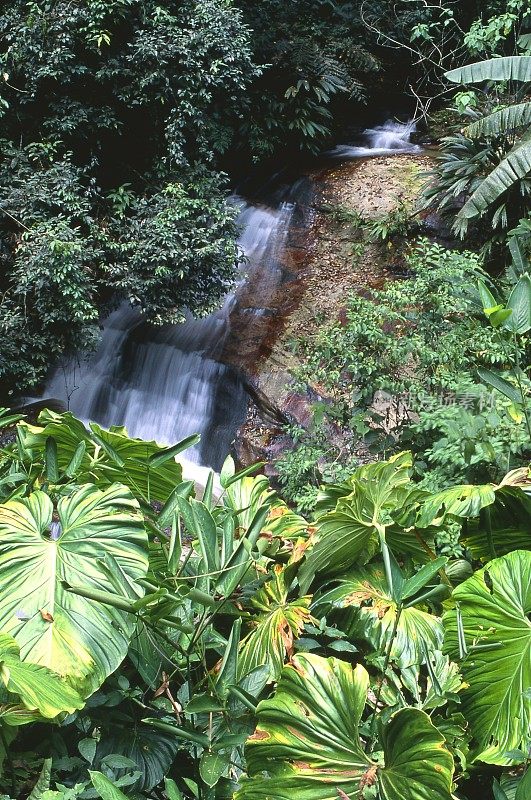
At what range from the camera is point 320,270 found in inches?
361

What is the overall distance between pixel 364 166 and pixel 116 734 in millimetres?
9850

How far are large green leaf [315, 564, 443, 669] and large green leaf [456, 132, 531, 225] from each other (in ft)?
Answer: 21.9

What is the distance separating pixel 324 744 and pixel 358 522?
611 millimetres

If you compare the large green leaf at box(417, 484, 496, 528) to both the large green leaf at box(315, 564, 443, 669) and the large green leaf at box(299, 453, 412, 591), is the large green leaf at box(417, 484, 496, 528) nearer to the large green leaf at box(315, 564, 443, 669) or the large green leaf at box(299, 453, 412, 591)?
the large green leaf at box(299, 453, 412, 591)

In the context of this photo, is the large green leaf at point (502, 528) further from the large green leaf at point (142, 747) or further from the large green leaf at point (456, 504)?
the large green leaf at point (142, 747)

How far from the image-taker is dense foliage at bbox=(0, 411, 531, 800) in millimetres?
1347

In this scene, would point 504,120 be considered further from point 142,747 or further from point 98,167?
point 142,747

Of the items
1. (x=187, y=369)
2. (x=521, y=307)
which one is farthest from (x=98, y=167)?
(x=521, y=307)

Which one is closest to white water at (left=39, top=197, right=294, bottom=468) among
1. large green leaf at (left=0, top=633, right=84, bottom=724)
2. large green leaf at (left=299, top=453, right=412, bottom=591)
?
large green leaf at (left=299, top=453, right=412, bottom=591)

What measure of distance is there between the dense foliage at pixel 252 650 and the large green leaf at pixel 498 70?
22.1 feet

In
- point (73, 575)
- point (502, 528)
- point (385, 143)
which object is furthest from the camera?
point (385, 143)

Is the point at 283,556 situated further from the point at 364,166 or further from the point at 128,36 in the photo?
the point at 364,166

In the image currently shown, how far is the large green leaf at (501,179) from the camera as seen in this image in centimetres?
761

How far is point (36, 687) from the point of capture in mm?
1296
